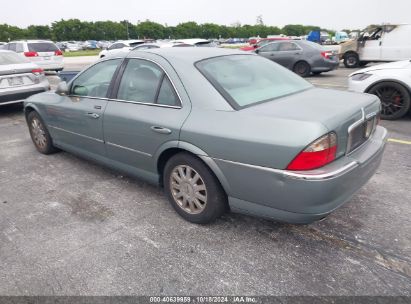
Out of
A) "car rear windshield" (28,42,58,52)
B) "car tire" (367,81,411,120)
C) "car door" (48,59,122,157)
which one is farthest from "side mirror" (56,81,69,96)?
"car rear windshield" (28,42,58,52)

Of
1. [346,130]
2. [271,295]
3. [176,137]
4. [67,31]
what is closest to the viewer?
[271,295]

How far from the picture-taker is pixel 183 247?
2.77 metres

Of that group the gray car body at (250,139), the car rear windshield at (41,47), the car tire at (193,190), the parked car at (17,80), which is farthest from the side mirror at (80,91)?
the car rear windshield at (41,47)

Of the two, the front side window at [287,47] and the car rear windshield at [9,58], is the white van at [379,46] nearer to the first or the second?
the front side window at [287,47]

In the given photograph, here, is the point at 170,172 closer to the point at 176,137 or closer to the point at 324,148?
the point at 176,137

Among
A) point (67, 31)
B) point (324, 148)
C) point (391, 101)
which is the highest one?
point (67, 31)

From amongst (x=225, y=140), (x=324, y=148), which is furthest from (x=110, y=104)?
(x=324, y=148)

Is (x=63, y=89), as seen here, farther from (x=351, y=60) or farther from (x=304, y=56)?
(x=351, y=60)

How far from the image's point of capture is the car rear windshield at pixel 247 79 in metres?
2.86

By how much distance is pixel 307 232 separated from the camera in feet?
9.53

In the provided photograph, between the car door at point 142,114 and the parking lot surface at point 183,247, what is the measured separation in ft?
1.77

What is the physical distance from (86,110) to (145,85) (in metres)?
0.96

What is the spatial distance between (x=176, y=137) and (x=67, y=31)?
319 feet

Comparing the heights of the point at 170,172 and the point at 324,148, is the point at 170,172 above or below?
below
